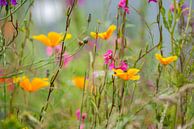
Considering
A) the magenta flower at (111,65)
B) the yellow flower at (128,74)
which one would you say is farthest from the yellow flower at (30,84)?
the yellow flower at (128,74)

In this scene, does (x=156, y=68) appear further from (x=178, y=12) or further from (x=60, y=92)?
(x=60, y=92)

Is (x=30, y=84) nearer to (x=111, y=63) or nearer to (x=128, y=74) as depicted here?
(x=111, y=63)

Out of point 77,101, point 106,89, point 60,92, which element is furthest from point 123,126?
point 77,101

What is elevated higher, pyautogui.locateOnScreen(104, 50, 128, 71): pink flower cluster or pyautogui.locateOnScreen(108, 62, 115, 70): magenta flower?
pyautogui.locateOnScreen(104, 50, 128, 71): pink flower cluster

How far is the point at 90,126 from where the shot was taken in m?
1.63

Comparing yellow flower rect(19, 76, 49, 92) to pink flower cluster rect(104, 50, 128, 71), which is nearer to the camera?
pink flower cluster rect(104, 50, 128, 71)

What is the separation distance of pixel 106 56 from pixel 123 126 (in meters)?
0.31

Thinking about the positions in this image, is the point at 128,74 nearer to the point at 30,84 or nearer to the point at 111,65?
the point at 111,65

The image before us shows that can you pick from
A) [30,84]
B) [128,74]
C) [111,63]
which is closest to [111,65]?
[111,63]

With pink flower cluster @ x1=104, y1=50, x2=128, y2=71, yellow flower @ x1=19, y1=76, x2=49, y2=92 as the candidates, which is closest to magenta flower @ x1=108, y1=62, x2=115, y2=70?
pink flower cluster @ x1=104, y1=50, x2=128, y2=71

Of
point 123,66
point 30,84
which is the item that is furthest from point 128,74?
point 30,84

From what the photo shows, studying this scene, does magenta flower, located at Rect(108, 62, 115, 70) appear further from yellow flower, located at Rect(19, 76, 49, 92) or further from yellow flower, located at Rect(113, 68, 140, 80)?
yellow flower, located at Rect(19, 76, 49, 92)

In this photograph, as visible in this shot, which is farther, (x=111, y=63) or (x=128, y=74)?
(x=111, y=63)

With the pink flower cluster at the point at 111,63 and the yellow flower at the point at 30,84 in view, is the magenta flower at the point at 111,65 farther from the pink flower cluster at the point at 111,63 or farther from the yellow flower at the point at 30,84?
the yellow flower at the point at 30,84
